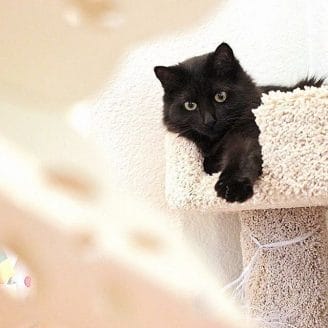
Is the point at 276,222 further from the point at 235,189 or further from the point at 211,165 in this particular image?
the point at 235,189

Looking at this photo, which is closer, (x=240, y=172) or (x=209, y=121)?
(x=240, y=172)

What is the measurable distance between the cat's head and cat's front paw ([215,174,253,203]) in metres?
0.23

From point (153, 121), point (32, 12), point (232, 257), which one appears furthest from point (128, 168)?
point (32, 12)

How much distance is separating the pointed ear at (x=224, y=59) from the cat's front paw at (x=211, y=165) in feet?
0.69

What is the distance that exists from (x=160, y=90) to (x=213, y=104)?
37 centimetres

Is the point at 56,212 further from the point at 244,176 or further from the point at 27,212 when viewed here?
the point at 244,176

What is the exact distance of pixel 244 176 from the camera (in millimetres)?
1034

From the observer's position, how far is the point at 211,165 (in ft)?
4.11

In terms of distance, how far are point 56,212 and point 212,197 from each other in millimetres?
533

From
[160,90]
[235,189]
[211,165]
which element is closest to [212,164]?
[211,165]

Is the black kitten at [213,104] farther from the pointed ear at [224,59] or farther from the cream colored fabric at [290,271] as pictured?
the cream colored fabric at [290,271]

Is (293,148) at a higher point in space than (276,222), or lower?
higher

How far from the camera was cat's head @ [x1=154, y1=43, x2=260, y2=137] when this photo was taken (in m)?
1.23

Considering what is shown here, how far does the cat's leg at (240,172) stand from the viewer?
102 cm
